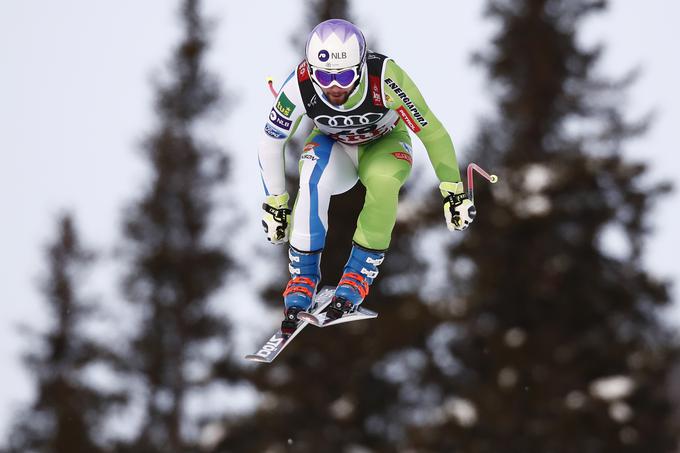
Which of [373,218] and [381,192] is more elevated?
[381,192]

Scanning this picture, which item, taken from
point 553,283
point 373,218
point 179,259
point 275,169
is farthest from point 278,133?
point 179,259

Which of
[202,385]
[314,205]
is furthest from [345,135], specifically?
[202,385]

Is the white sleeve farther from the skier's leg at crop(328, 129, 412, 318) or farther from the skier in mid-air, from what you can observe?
the skier's leg at crop(328, 129, 412, 318)

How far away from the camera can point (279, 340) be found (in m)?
10.8

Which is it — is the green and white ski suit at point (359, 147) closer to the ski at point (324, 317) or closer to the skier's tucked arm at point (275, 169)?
the skier's tucked arm at point (275, 169)

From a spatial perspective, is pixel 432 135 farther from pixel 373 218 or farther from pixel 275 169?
pixel 275 169

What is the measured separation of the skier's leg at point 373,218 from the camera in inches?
410

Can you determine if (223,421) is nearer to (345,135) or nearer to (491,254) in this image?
(491,254)

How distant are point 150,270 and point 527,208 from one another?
10.9 meters

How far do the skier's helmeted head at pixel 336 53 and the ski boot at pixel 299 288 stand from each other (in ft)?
5.67

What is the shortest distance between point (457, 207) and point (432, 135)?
0.68 m

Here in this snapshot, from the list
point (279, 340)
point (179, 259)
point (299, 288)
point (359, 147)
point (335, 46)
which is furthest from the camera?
point (179, 259)

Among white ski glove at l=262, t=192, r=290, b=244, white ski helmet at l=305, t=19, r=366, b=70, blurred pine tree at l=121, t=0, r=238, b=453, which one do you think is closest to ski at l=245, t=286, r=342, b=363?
white ski glove at l=262, t=192, r=290, b=244

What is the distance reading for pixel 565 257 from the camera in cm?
2847
